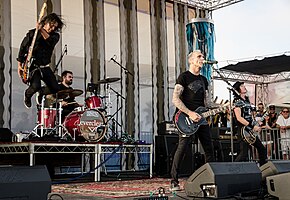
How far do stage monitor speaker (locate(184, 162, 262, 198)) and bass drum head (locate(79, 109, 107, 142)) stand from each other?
2.82 m

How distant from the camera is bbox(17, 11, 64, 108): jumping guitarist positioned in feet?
18.5

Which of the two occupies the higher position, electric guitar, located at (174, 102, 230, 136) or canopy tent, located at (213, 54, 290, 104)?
canopy tent, located at (213, 54, 290, 104)

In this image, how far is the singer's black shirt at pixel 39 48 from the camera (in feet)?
18.7

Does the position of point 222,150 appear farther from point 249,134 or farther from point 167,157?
point 249,134

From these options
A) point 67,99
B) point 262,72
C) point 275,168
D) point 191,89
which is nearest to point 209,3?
point 262,72

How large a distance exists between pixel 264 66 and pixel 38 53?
30.2 feet

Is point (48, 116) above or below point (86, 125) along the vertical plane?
above

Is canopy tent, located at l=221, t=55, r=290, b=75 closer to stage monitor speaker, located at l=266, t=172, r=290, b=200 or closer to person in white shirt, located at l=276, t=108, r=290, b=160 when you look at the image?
person in white shirt, located at l=276, t=108, r=290, b=160

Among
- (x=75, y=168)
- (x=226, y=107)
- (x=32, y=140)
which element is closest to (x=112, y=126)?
(x=75, y=168)

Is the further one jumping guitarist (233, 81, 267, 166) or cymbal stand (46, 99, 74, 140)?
cymbal stand (46, 99, 74, 140)

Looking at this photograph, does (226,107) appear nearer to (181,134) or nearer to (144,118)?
(181,134)

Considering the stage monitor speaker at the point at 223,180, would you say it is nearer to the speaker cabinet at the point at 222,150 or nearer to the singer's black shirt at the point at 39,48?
the singer's black shirt at the point at 39,48

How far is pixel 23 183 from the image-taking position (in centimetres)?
240

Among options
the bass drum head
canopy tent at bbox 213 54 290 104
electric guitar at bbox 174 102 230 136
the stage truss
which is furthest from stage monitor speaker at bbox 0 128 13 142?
canopy tent at bbox 213 54 290 104
